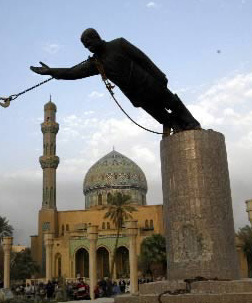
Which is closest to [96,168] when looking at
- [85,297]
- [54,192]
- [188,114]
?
[54,192]

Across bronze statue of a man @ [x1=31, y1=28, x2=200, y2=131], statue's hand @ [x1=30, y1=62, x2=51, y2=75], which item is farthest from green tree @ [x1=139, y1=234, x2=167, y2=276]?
statue's hand @ [x1=30, y1=62, x2=51, y2=75]

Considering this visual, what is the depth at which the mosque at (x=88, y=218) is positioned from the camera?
46406 millimetres

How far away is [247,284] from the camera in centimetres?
498

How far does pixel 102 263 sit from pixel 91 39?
4426 cm

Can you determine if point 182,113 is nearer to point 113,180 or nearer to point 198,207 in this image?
point 198,207

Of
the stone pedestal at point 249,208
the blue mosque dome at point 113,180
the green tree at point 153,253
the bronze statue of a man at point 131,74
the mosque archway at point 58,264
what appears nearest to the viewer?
the bronze statue of a man at point 131,74

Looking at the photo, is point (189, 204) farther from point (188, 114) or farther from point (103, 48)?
point (103, 48)

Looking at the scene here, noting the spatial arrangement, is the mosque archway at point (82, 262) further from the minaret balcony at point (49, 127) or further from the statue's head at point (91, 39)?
the statue's head at point (91, 39)

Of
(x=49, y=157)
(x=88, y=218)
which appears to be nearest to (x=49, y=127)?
(x=49, y=157)

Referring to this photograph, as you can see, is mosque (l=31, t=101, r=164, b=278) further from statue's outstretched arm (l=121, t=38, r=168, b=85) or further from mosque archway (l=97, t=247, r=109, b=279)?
statue's outstretched arm (l=121, t=38, r=168, b=85)

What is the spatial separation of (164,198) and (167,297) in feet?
5.27

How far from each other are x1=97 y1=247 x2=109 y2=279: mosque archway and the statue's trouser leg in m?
42.2

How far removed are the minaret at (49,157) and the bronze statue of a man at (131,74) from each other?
45231mm

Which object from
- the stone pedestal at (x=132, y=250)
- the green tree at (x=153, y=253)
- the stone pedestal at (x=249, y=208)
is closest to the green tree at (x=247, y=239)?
the green tree at (x=153, y=253)
